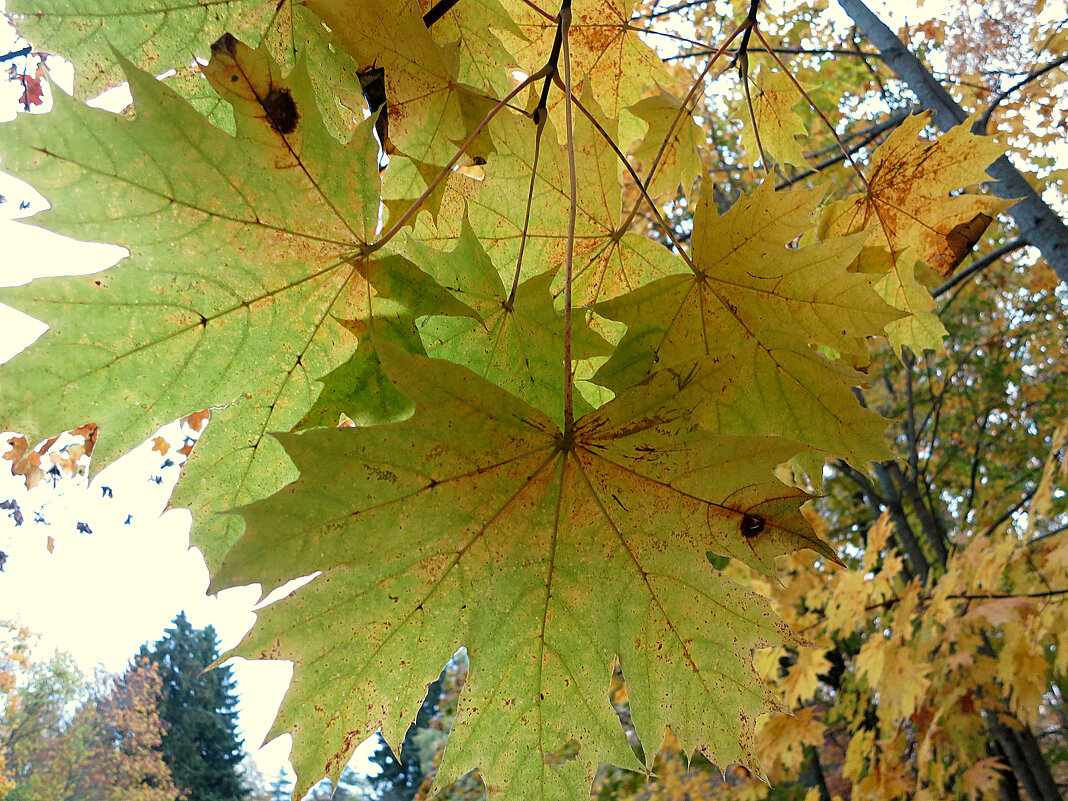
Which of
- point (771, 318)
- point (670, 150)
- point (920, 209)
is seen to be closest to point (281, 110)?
point (771, 318)

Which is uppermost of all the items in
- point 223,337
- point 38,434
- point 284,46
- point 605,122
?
point 284,46

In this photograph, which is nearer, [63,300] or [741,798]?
[63,300]

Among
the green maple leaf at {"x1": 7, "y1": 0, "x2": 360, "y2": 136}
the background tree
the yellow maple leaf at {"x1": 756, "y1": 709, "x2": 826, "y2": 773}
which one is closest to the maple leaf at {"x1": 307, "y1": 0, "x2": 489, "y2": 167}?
the green maple leaf at {"x1": 7, "y1": 0, "x2": 360, "y2": 136}

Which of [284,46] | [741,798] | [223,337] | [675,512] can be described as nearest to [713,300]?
[675,512]

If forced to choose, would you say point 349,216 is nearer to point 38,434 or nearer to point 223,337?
point 223,337

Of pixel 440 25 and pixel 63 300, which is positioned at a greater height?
pixel 440 25

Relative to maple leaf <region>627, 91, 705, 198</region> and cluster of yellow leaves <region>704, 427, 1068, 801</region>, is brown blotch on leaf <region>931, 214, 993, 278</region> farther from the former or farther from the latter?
Answer: cluster of yellow leaves <region>704, 427, 1068, 801</region>
